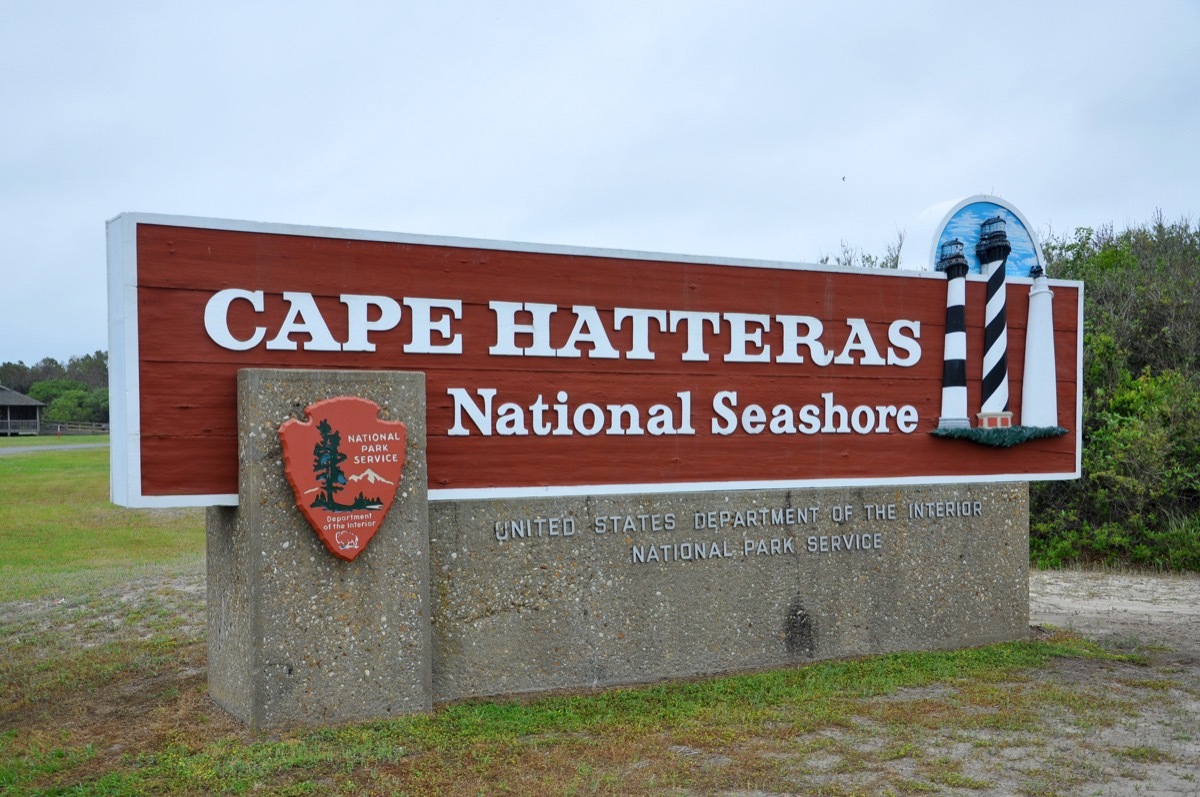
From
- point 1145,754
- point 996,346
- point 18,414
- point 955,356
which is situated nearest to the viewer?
point 1145,754

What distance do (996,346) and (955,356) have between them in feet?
1.36

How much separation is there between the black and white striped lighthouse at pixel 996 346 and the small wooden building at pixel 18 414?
2628 inches

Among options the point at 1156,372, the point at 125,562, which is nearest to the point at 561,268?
the point at 125,562

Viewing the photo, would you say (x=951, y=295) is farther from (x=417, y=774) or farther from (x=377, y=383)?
(x=417, y=774)

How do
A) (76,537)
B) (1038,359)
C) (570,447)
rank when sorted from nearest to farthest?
(570,447), (1038,359), (76,537)

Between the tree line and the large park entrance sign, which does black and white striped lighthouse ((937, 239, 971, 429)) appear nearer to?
the large park entrance sign

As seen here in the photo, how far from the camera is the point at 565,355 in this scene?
721cm

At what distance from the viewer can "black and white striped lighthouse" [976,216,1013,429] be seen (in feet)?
28.5

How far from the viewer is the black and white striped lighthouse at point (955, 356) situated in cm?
855

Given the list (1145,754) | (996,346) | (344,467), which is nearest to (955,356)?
(996,346)

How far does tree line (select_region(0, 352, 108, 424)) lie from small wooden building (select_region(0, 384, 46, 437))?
195cm

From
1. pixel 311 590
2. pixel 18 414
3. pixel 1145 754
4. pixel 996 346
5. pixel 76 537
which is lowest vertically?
pixel 76 537

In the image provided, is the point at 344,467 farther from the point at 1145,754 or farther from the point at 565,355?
the point at 1145,754

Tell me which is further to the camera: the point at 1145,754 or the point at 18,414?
the point at 18,414
